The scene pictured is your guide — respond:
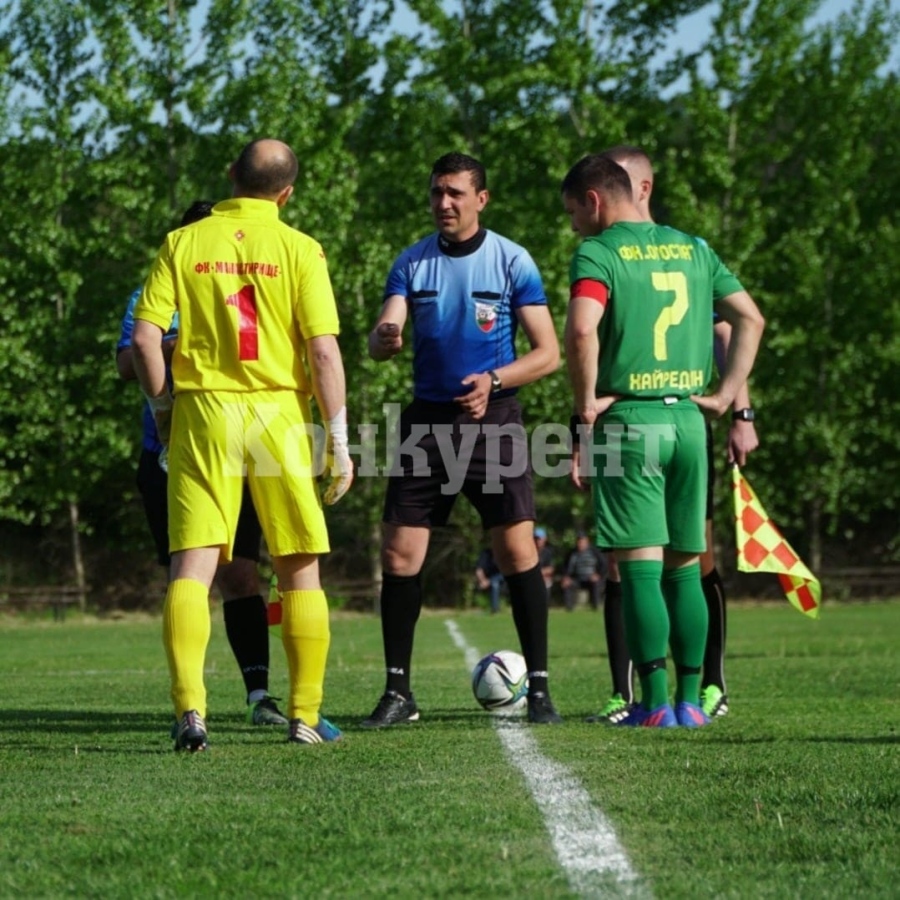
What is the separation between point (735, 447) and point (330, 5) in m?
30.2

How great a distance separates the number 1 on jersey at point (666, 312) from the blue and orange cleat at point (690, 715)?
1.46 m

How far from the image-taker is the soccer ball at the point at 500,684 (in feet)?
26.8

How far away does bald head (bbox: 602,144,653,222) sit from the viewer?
773 centimetres

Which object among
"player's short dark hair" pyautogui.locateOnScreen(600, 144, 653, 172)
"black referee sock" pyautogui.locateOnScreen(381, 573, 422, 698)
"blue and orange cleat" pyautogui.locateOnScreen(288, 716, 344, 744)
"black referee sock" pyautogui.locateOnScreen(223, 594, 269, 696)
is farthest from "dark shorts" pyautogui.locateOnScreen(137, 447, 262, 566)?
"player's short dark hair" pyautogui.locateOnScreen(600, 144, 653, 172)

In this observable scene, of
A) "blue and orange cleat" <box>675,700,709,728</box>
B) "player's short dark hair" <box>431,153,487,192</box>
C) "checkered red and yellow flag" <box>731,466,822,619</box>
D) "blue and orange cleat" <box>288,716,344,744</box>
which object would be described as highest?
"player's short dark hair" <box>431,153,487,192</box>

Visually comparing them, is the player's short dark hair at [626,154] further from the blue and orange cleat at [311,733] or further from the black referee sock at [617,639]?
the blue and orange cleat at [311,733]

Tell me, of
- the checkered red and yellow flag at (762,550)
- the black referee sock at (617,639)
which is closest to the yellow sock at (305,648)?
the black referee sock at (617,639)

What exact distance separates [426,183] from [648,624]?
29.8m

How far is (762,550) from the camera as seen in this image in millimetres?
8727

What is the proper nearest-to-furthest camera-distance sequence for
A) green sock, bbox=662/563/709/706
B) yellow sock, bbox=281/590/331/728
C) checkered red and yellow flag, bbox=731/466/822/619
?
yellow sock, bbox=281/590/331/728 → green sock, bbox=662/563/709/706 → checkered red and yellow flag, bbox=731/466/822/619

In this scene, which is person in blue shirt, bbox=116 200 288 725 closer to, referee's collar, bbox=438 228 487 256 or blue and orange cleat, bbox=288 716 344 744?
referee's collar, bbox=438 228 487 256

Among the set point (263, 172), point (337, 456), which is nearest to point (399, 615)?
point (337, 456)

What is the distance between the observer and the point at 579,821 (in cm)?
450

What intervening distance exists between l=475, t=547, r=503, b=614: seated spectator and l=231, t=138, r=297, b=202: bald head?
91.9 ft
